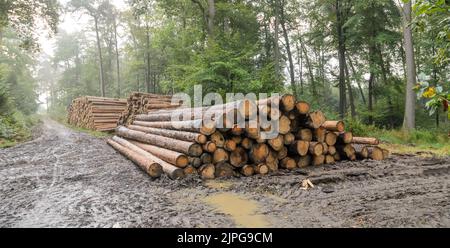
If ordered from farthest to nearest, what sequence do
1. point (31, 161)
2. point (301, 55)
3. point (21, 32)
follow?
point (301, 55)
point (21, 32)
point (31, 161)

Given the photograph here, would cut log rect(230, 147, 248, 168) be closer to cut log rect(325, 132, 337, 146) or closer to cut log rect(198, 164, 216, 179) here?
cut log rect(198, 164, 216, 179)

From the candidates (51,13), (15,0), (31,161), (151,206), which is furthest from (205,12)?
(151,206)

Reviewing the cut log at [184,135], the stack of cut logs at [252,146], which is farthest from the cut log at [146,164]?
the cut log at [184,135]

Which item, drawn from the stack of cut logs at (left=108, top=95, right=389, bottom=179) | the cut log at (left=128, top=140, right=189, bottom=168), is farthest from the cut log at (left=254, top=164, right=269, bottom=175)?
the cut log at (left=128, top=140, right=189, bottom=168)

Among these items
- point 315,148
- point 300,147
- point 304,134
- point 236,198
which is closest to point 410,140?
point 315,148

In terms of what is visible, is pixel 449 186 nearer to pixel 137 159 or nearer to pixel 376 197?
pixel 376 197

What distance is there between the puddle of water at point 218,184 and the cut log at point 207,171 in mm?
196

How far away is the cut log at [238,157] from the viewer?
→ 6.42m

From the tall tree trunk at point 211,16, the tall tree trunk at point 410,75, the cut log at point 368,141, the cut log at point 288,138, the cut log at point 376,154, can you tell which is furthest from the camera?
the tall tree trunk at point 211,16

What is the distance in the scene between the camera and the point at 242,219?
3861 mm

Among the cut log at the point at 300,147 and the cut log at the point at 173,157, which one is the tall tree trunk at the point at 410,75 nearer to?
the cut log at the point at 300,147

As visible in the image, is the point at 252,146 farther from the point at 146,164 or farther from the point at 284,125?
the point at 146,164

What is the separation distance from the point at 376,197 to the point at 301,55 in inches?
1105

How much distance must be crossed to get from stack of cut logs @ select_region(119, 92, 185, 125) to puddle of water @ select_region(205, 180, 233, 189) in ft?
27.9
